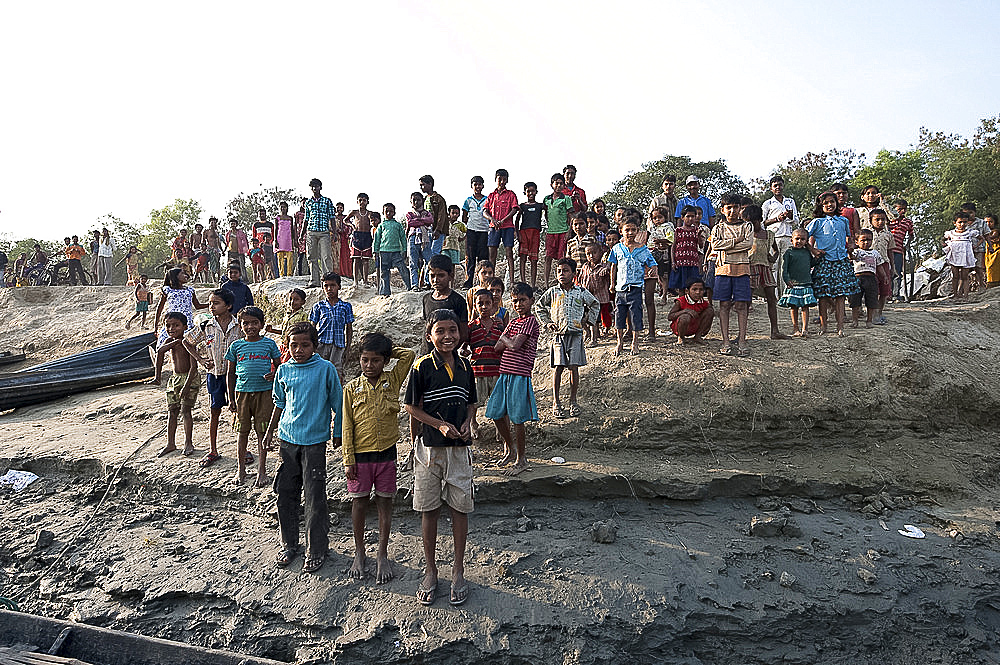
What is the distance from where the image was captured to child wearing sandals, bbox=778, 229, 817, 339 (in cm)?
682

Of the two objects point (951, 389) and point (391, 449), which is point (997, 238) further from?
point (391, 449)

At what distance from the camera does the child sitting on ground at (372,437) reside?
12.7ft

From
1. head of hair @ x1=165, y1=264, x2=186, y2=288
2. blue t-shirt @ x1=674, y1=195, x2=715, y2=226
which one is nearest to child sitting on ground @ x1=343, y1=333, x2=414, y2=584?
head of hair @ x1=165, y1=264, x2=186, y2=288

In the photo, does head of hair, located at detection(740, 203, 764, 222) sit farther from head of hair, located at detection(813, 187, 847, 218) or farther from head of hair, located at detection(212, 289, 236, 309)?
head of hair, located at detection(212, 289, 236, 309)

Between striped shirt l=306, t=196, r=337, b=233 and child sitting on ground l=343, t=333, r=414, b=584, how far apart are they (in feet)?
19.9

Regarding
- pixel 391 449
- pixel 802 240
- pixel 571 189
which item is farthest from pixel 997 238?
pixel 391 449

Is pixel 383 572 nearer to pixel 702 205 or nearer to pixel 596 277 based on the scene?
pixel 596 277

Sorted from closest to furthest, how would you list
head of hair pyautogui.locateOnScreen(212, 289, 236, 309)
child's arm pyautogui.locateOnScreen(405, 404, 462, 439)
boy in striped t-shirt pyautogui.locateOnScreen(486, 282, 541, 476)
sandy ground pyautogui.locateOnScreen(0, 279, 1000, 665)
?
child's arm pyautogui.locateOnScreen(405, 404, 462, 439) → sandy ground pyautogui.locateOnScreen(0, 279, 1000, 665) → boy in striped t-shirt pyautogui.locateOnScreen(486, 282, 541, 476) → head of hair pyautogui.locateOnScreen(212, 289, 236, 309)

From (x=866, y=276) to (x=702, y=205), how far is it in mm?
2378

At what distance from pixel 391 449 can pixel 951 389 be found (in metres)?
5.63

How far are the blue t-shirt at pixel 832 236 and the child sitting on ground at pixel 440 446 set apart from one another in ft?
17.0

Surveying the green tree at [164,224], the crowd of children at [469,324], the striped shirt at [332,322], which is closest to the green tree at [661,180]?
the crowd of children at [469,324]

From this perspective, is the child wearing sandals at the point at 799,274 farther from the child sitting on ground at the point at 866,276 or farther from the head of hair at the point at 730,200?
the head of hair at the point at 730,200

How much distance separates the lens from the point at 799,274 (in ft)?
22.5
